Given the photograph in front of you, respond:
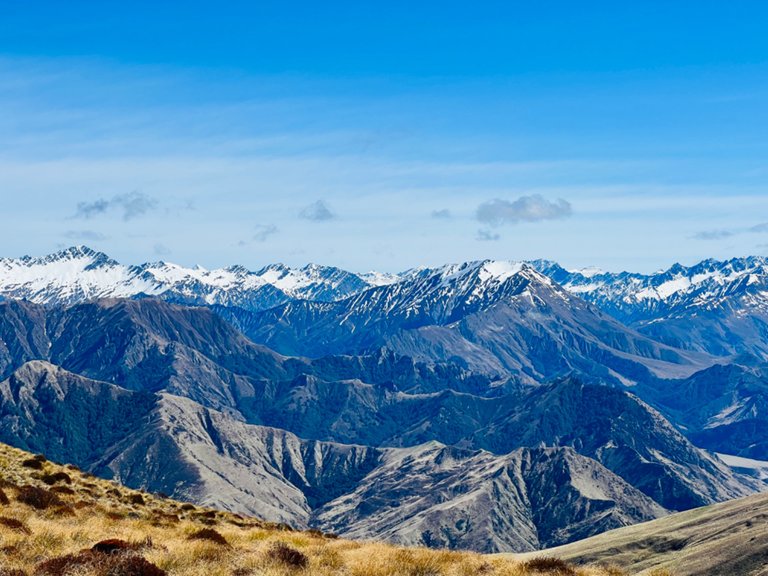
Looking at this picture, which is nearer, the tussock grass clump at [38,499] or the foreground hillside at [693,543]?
the tussock grass clump at [38,499]

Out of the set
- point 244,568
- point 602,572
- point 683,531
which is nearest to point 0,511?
point 244,568

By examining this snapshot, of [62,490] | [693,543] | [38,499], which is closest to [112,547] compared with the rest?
[38,499]

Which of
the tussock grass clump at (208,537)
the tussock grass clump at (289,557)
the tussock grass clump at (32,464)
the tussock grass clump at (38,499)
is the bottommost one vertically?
the tussock grass clump at (289,557)

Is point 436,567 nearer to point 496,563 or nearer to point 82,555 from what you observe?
point 496,563

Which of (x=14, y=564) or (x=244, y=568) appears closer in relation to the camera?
(x=14, y=564)

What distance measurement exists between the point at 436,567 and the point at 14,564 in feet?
44.5

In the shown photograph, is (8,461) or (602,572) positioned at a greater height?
(8,461)

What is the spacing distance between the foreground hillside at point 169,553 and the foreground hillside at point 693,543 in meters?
77.1

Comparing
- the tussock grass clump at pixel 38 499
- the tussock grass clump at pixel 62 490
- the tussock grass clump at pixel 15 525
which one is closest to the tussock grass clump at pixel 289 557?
the tussock grass clump at pixel 15 525

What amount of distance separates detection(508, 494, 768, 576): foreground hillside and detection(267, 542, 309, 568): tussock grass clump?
268ft

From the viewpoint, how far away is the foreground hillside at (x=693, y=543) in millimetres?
99875

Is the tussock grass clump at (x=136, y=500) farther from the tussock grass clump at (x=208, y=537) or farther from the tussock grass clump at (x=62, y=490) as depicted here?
the tussock grass clump at (x=208, y=537)

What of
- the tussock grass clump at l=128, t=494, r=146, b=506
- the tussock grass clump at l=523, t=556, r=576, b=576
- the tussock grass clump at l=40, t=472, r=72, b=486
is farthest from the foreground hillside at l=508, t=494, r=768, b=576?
the tussock grass clump at l=40, t=472, r=72, b=486

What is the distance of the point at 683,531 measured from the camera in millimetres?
167000
